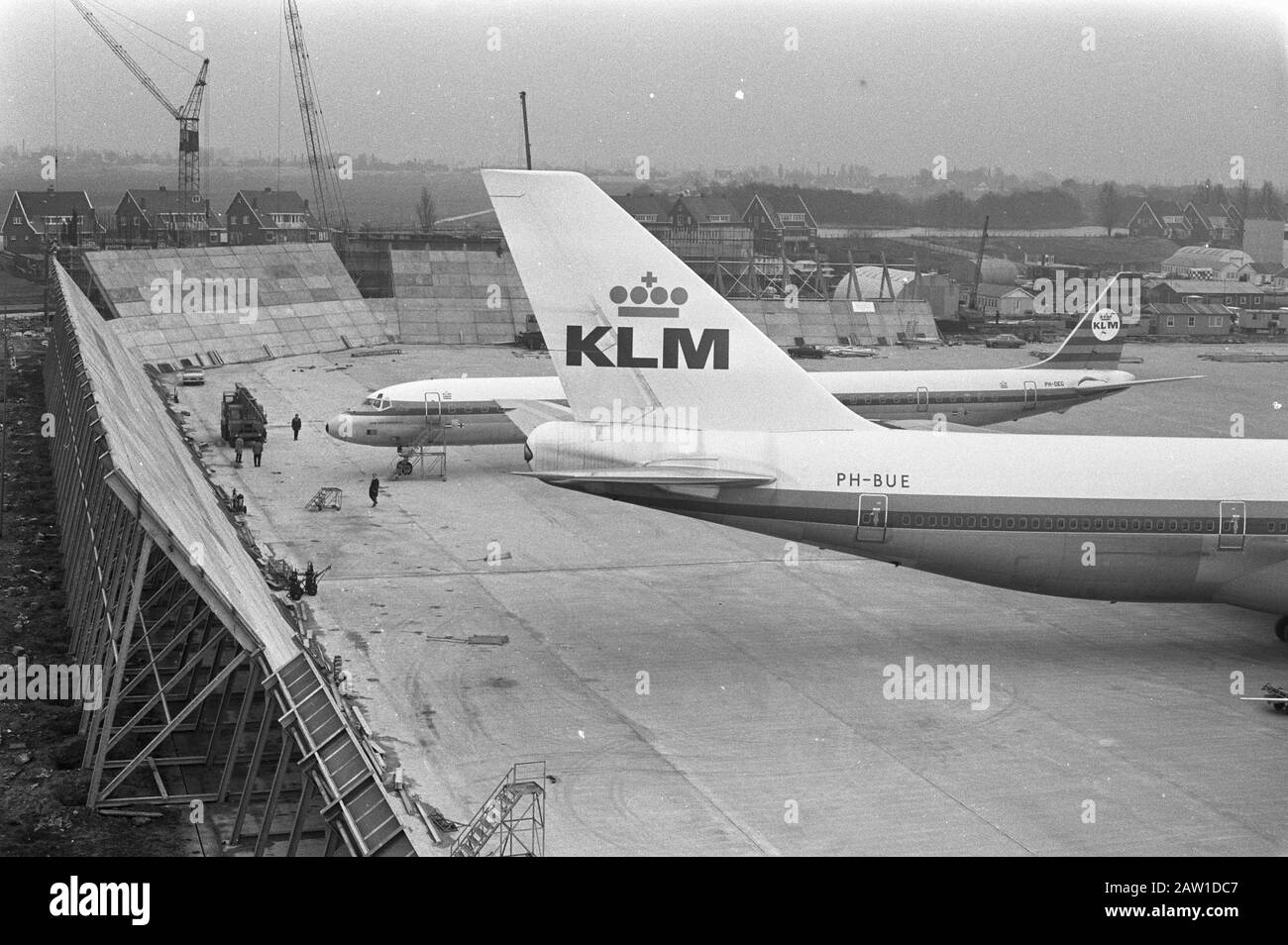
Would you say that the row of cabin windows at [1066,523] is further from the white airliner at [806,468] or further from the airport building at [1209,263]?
the airport building at [1209,263]

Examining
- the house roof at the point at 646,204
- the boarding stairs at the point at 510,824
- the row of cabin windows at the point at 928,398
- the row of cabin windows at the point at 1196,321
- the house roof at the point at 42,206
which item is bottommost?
the boarding stairs at the point at 510,824

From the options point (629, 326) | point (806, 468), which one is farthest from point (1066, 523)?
point (629, 326)

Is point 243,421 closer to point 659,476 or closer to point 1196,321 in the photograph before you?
point 659,476

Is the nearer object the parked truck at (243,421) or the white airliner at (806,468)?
the white airliner at (806,468)

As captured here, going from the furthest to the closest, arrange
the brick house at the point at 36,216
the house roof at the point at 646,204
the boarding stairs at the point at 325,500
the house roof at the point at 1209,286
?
1. the house roof at the point at 646,204
2. the brick house at the point at 36,216
3. the house roof at the point at 1209,286
4. the boarding stairs at the point at 325,500

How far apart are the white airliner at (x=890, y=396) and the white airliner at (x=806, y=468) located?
23.6 metres

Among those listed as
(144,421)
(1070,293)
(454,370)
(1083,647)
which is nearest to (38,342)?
(454,370)

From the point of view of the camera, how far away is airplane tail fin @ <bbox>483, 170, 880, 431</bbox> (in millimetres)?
34750

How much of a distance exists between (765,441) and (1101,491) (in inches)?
325

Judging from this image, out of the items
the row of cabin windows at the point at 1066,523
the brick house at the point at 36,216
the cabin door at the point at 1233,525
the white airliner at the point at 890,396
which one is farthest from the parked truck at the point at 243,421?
the brick house at the point at 36,216

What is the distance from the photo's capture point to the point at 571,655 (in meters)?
35.8

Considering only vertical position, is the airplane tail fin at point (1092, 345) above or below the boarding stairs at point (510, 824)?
above

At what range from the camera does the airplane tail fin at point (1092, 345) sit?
6869 centimetres

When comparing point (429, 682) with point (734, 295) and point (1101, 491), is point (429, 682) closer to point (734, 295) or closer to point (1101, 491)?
point (1101, 491)
